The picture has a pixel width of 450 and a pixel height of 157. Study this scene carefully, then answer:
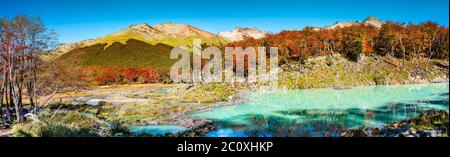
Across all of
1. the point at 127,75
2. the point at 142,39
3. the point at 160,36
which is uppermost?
the point at 160,36

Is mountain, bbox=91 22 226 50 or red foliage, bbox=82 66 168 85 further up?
mountain, bbox=91 22 226 50

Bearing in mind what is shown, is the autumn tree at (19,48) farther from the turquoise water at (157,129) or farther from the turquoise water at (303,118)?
the turquoise water at (303,118)

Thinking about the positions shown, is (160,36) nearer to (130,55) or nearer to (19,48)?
(130,55)

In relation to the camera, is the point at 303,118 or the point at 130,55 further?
the point at 130,55

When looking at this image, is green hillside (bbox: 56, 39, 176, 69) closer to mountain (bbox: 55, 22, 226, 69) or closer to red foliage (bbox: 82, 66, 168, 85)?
mountain (bbox: 55, 22, 226, 69)

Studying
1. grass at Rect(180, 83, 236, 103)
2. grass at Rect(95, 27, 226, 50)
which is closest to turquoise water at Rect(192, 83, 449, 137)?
grass at Rect(180, 83, 236, 103)

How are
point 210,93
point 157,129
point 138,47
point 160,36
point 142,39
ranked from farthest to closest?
point 160,36, point 142,39, point 138,47, point 210,93, point 157,129

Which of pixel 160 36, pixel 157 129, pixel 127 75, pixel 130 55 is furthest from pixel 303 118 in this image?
pixel 160 36

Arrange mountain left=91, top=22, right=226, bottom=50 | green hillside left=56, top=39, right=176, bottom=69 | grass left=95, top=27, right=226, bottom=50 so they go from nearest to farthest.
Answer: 1. green hillside left=56, top=39, right=176, bottom=69
2. grass left=95, top=27, right=226, bottom=50
3. mountain left=91, top=22, right=226, bottom=50

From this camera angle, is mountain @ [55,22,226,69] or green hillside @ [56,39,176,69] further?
mountain @ [55,22,226,69]

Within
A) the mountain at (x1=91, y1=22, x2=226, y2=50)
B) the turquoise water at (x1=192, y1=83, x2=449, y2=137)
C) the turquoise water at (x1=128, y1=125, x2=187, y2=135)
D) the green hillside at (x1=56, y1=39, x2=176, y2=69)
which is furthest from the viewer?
the mountain at (x1=91, y1=22, x2=226, y2=50)

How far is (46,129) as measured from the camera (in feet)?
36.0

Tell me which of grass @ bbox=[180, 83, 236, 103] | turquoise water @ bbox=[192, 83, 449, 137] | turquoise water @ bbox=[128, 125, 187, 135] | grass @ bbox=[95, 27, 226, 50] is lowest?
turquoise water @ bbox=[128, 125, 187, 135]
